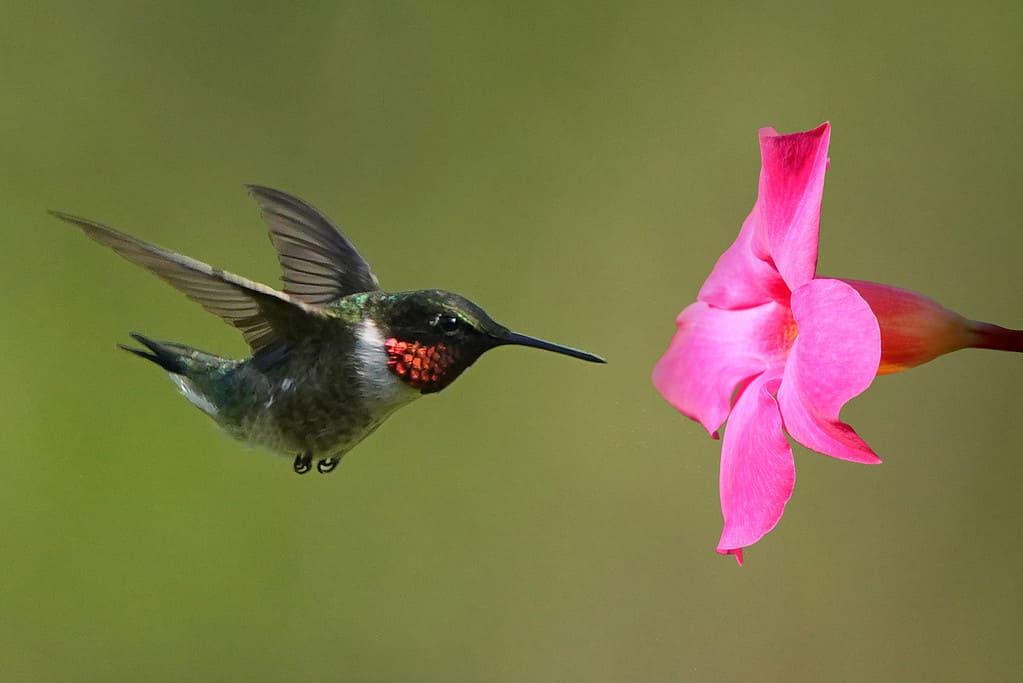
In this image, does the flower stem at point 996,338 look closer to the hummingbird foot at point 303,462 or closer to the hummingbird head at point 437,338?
the hummingbird head at point 437,338

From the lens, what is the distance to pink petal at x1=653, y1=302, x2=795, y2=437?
66 cm

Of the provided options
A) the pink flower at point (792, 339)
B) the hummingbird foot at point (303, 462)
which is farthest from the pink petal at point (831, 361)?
the hummingbird foot at point (303, 462)

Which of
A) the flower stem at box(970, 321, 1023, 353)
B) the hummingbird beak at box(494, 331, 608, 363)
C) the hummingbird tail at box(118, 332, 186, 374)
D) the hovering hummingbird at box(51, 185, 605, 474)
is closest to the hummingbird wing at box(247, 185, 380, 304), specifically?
the hovering hummingbird at box(51, 185, 605, 474)

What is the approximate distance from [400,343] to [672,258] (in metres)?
1.30

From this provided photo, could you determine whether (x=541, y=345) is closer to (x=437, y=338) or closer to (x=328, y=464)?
(x=437, y=338)

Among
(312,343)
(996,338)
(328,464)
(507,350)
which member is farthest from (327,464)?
(507,350)

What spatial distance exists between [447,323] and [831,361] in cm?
26

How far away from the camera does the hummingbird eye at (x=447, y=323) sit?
64 cm

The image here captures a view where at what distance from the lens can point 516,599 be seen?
183 cm

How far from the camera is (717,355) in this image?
0.70 metres

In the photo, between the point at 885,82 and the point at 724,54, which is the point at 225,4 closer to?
the point at 724,54

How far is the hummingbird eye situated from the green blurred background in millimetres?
1145

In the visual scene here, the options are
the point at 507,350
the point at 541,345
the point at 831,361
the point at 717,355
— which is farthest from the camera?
the point at 507,350

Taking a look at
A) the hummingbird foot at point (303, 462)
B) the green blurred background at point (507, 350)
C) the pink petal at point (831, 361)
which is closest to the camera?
the pink petal at point (831, 361)
